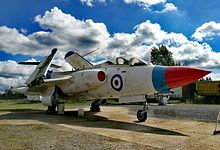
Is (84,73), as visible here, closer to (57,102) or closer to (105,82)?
(105,82)

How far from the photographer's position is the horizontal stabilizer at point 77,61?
16.5m

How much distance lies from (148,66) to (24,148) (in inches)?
250

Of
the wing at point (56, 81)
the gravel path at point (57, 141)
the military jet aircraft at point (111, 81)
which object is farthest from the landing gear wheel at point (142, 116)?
the wing at point (56, 81)

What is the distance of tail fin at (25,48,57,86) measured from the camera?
14342 mm

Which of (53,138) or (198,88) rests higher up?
(198,88)

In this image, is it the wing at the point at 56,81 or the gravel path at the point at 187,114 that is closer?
the gravel path at the point at 187,114

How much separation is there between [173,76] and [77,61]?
27.9 feet

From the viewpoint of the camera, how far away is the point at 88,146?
19.9 ft

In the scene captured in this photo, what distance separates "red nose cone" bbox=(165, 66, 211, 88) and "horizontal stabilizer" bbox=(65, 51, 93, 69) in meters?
7.41

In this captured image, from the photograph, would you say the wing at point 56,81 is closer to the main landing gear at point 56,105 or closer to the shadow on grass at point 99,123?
the main landing gear at point 56,105

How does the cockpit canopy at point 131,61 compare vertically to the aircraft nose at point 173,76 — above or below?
above

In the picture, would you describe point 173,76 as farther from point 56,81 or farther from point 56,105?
point 56,105

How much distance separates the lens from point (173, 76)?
955 centimetres

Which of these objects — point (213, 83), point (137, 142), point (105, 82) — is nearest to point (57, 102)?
point (105, 82)
